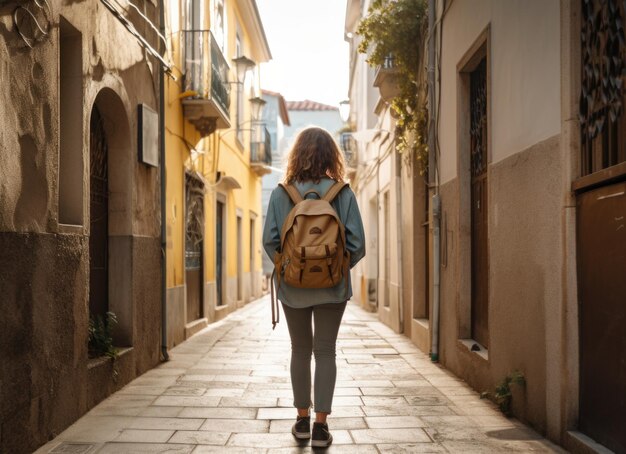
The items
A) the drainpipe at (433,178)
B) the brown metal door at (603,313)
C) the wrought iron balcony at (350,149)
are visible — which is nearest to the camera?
the brown metal door at (603,313)

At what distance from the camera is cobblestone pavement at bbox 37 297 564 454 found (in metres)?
4.25

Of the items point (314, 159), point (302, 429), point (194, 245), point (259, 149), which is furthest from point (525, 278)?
point (259, 149)

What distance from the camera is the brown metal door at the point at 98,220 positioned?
6340mm

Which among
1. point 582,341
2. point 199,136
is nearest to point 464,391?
point 582,341

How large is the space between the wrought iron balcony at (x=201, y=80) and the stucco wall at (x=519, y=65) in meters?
4.55

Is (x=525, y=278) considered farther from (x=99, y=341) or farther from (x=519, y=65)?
(x=99, y=341)

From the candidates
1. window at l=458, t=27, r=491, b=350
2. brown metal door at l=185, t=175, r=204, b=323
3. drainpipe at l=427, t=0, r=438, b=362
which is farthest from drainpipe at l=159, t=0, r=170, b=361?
window at l=458, t=27, r=491, b=350

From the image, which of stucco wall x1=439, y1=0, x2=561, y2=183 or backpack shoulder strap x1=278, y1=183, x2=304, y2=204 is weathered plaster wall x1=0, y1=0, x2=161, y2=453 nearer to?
backpack shoulder strap x1=278, y1=183, x2=304, y2=204

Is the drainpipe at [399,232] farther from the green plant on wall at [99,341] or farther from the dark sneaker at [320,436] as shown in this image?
the dark sneaker at [320,436]

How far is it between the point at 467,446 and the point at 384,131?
8928 mm

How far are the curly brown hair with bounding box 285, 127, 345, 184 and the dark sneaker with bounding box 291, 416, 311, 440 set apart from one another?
4.71ft

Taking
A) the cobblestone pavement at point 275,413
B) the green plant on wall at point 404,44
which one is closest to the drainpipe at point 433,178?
the cobblestone pavement at point 275,413

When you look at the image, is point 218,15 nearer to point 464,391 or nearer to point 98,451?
point 464,391

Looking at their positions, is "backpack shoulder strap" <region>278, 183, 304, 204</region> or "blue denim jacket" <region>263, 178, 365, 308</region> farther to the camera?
"backpack shoulder strap" <region>278, 183, 304, 204</region>
